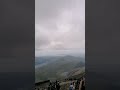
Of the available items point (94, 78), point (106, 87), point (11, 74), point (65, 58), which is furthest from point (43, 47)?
point (106, 87)

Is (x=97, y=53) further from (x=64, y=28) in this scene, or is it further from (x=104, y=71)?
(x=64, y=28)

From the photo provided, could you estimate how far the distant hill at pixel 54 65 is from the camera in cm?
396

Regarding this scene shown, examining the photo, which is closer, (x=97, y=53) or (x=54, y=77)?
(x=97, y=53)

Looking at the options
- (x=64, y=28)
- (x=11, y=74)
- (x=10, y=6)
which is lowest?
(x=11, y=74)

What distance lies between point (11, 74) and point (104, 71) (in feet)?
5.17

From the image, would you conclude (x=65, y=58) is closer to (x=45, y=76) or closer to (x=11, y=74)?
(x=45, y=76)

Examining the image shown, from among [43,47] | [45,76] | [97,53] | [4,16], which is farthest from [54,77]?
[4,16]

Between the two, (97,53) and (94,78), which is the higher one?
(97,53)

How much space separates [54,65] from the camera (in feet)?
13.3

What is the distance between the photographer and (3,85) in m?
3.56

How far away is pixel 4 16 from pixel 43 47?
2.94 ft

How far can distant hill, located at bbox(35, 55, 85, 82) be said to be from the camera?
3.96 metres

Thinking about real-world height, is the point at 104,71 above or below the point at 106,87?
above

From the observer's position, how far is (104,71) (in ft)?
12.1
